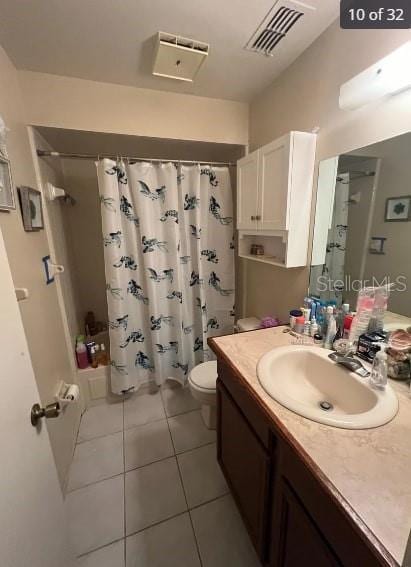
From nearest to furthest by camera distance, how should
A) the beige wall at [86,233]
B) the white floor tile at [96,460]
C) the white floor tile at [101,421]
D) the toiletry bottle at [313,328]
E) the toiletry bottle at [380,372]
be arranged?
the toiletry bottle at [380,372]
the toiletry bottle at [313,328]
the white floor tile at [96,460]
the white floor tile at [101,421]
the beige wall at [86,233]

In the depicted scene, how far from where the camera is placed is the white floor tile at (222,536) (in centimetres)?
108

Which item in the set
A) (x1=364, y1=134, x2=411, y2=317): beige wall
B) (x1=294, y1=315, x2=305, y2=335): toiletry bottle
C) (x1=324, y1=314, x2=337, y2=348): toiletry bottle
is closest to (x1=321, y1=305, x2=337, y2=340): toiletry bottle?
(x1=324, y1=314, x2=337, y2=348): toiletry bottle

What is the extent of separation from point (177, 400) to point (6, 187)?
1846 millimetres

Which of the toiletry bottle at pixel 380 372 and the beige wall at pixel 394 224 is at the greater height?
the beige wall at pixel 394 224

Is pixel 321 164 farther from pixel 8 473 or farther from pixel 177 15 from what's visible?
pixel 8 473

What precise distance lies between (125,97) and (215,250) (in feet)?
4.10

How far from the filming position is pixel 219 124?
185 cm

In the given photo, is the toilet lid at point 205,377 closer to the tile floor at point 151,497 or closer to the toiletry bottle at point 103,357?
the tile floor at point 151,497

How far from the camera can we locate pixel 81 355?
1.98m

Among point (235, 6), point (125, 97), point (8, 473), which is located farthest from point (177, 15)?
point (8, 473)

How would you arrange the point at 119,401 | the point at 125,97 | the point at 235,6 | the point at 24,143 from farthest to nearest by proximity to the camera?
the point at 119,401 < the point at 125,97 < the point at 24,143 < the point at 235,6

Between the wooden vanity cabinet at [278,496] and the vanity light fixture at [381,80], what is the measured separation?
4.14 feet

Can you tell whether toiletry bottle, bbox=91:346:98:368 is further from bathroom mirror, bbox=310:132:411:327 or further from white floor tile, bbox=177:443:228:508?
bathroom mirror, bbox=310:132:411:327

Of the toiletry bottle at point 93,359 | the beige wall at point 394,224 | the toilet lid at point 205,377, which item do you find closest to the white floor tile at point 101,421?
the toiletry bottle at point 93,359
